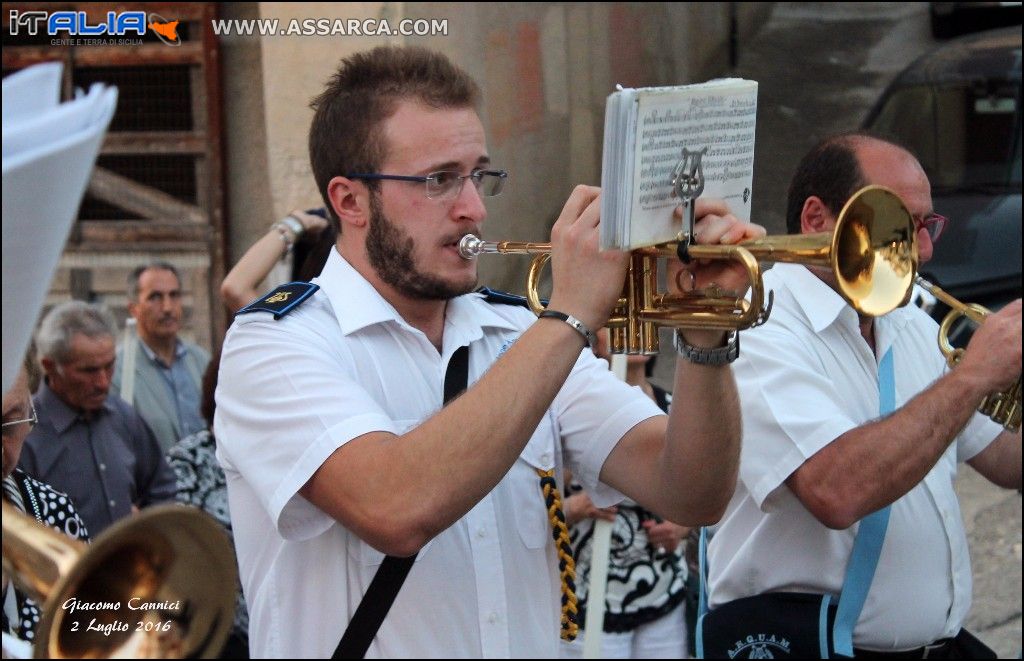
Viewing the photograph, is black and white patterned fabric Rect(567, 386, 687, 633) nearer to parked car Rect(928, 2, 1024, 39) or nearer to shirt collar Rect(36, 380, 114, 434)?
shirt collar Rect(36, 380, 114, 434)

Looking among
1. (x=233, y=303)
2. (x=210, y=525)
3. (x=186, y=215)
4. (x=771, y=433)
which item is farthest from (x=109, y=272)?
(x=210, y=525)

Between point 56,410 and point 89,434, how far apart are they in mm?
152

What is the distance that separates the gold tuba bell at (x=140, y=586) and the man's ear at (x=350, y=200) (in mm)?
1268

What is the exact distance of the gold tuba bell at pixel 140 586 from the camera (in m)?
1.33

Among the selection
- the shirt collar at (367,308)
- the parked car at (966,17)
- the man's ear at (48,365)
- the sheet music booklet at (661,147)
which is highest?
the parked car at (966,17)

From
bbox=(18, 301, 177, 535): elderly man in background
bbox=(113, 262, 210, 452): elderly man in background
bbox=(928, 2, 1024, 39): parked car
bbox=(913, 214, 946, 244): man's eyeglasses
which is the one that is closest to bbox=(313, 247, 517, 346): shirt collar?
bbox=(913, 214, 946, 244): man's eyeglasses

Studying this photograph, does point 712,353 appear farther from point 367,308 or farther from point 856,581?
point 856,581

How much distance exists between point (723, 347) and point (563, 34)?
8902 millimetres

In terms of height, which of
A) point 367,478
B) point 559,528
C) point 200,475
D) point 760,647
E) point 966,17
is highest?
point 966,17

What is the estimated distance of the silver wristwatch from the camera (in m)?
2.35

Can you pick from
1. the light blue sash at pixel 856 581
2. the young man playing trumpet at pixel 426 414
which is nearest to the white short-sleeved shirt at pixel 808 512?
the light blue sash at pixel 856 581

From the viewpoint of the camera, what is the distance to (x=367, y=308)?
2.52 metres

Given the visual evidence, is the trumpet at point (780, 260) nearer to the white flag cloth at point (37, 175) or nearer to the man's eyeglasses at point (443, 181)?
the man's eyeglasses at point (443, 181)

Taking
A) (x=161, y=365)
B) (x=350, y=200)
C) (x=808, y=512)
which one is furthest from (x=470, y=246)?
(x=161, y=365)
